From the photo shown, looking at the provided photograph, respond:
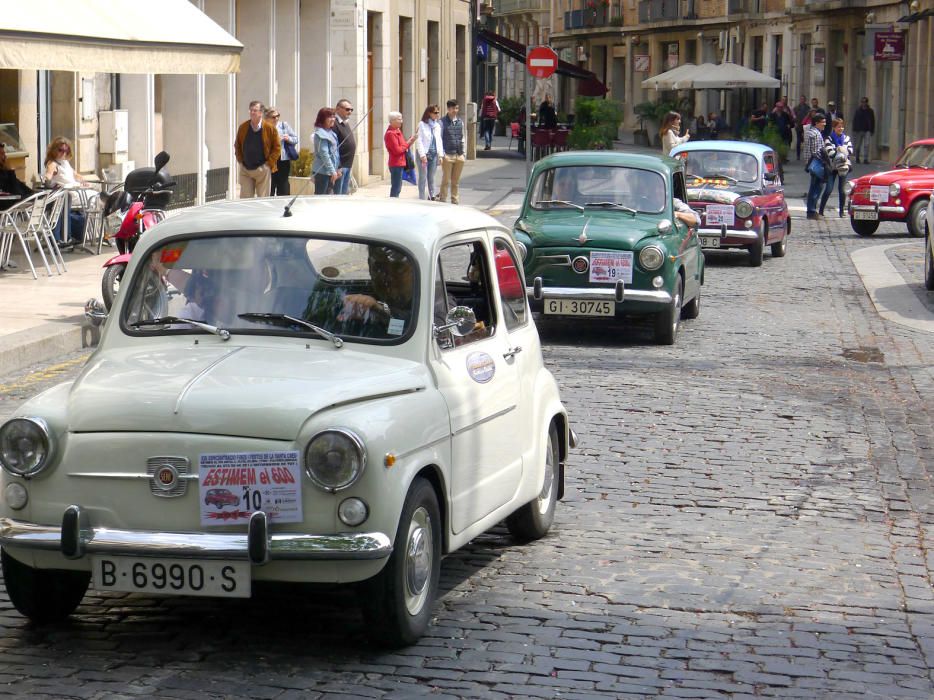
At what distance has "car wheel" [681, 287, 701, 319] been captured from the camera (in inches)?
623

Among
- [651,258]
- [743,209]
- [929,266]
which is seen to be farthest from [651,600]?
[743,209]

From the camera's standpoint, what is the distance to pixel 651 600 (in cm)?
637

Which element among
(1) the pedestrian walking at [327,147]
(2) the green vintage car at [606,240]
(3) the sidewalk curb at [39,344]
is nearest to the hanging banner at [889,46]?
(1) the pedestrian walking at [327,147]

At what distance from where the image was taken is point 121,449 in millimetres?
5316

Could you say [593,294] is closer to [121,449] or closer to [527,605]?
[527,605]

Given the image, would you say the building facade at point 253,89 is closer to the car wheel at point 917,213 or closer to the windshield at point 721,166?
the windshield at point 721,166

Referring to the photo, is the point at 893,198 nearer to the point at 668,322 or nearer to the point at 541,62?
the point at 541,62

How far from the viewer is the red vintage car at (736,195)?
21.4 metres

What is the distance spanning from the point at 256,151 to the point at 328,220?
1617 centimetres

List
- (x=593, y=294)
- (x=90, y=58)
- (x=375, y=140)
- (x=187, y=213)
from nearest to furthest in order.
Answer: (x=187, y=213), (x=593, y=294), (x=90, y=58), (x=375, y=140)

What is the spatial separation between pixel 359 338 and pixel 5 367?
21.7 ft

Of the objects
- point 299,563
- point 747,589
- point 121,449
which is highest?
point 121,449

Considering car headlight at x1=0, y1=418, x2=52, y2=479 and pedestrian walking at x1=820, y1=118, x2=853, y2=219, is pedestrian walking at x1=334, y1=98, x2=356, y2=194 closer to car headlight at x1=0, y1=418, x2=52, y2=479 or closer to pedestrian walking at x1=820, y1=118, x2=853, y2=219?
pedestrian walking at x1=820, y1=118, x2=853, y2=219

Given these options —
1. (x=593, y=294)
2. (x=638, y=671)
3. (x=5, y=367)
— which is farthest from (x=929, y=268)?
(x=638, y=671)
